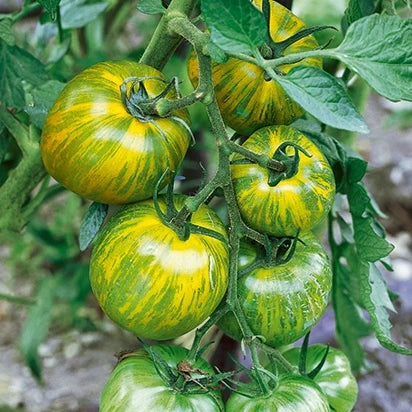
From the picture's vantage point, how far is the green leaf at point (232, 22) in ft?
1.56

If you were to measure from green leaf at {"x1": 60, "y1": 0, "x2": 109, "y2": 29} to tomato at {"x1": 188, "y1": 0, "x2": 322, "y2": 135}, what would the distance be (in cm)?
41

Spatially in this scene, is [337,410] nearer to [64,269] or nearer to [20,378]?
[64,269]

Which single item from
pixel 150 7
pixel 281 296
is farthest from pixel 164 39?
pixel 281 296

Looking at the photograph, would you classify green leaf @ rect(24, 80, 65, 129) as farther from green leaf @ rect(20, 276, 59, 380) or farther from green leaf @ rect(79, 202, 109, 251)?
green leaf @ rect(20, 276, 59, 380)

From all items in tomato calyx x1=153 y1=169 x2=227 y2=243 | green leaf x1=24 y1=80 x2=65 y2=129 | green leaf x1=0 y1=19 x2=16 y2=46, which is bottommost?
green leaf x1=24 y1=80 x2=65 y2=129

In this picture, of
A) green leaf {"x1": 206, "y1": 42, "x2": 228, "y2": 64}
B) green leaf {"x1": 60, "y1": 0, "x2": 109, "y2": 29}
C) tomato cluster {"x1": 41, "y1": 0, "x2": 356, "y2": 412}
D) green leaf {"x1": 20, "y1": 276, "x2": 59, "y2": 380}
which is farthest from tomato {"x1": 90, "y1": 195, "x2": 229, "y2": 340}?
green leaf {"x1": 20, "y1": 276, "x2": 59, "y2": 380}

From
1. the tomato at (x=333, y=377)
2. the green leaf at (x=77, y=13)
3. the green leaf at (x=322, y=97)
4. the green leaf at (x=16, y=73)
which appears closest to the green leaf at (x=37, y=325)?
the green leaf at (x=77, y=13)

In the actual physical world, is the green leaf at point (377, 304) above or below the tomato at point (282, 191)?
below

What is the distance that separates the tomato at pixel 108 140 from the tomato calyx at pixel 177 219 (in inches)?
0.9

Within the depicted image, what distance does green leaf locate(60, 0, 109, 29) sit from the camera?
3.25ft

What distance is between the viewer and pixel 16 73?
0.80 metres

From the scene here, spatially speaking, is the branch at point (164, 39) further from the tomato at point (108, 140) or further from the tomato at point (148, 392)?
the tomato at point (148, 392)

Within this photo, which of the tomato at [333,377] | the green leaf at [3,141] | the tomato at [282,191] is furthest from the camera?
the green leaf at [3,141]

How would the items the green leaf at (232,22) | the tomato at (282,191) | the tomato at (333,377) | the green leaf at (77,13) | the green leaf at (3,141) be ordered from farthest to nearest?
the green leaf at (77,13) → the green leaf at (3,141) → the tomato at (333,377) → the tomato at (282,191) → the green leaf at (232,22)
